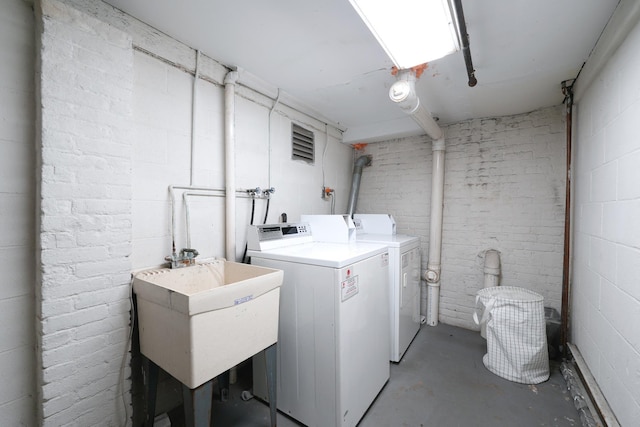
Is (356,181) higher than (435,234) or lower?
higher

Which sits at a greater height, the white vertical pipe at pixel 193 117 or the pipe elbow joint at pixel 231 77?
the pipe elbow joint at pixel 231 77

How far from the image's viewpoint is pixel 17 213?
1.16m

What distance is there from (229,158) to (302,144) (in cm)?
103

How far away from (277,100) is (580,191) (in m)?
2.58

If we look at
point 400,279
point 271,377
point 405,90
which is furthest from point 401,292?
point 405,90

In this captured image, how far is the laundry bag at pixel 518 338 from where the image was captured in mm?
1971

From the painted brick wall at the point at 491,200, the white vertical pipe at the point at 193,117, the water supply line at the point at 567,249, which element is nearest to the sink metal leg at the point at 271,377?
the white vertical pipe at the point at 193,117

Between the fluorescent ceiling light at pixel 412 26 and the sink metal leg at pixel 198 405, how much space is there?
5.94ft

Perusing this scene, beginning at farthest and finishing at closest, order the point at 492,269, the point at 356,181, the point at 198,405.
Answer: the point at 356,181
the point at 492,269
the point at 198,405

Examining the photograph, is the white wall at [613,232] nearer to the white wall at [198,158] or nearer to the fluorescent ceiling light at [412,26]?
the fluorescent ceiling light at [412,26]

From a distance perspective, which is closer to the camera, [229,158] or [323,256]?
[323,256]

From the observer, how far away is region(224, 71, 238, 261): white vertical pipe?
75.4 inches

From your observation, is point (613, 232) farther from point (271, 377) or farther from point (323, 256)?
point (271, 377)

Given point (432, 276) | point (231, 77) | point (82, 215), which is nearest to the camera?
point (82, 215)
